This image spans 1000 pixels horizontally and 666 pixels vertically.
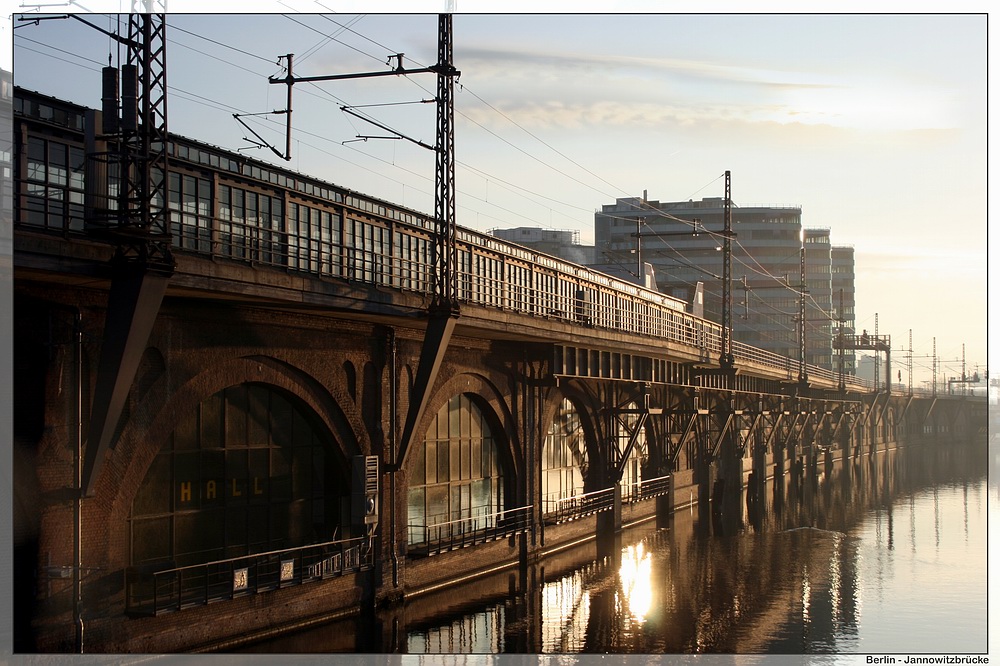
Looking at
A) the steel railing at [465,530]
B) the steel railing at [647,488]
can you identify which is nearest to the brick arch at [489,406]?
the steel railing at [465,530]

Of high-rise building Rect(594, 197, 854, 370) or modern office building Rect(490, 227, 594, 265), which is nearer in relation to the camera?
modern office building Rect(490, 227, 594, 265)

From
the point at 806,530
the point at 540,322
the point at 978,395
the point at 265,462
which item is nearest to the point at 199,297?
the point at 265,462

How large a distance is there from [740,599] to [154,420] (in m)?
20.1

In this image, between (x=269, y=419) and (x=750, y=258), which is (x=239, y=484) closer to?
(x=269, y=419)

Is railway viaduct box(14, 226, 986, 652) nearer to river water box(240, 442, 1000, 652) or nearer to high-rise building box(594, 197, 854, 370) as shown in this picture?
river water box(240, 442, 1000, 652)

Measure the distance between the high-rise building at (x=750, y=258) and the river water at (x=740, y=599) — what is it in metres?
97.3

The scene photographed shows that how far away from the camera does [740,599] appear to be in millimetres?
35125

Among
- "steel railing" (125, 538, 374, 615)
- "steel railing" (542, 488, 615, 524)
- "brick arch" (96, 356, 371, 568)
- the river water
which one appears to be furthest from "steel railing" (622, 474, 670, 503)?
"brick arch" (96, 356, 371, 568)

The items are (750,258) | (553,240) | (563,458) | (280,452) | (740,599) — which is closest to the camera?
(280,452)

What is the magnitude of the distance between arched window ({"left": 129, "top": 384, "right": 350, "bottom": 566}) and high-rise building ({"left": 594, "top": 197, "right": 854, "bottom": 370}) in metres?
120

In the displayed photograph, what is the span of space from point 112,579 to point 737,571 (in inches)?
977

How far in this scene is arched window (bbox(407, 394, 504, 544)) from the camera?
115 feet

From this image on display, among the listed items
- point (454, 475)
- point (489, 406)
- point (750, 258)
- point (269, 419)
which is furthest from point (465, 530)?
point (750, 258)

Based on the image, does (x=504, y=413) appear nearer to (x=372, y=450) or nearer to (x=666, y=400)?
(x=372, y=450)
